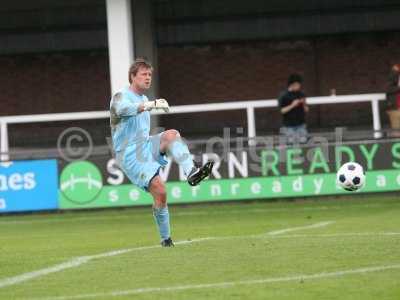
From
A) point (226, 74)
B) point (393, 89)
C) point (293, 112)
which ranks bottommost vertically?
point (293, 112)

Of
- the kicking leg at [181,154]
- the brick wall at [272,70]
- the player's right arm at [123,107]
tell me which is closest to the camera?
the player's right arm at [123,107]

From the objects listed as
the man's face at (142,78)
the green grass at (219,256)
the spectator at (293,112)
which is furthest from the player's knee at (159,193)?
the spectator at (293,112)

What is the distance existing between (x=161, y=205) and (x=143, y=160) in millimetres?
510

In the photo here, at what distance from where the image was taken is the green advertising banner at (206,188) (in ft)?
69.3

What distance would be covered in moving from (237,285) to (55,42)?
79.5ft

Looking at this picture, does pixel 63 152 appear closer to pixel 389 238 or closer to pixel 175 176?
pixel 175 176

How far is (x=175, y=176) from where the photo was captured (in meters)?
21.1

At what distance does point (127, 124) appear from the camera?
1260cm

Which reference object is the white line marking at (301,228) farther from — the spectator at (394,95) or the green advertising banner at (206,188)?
the spectator at (394,95)

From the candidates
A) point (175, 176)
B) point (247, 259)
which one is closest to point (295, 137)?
point (175, 176)

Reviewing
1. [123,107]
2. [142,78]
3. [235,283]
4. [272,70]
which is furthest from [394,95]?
[235,283]

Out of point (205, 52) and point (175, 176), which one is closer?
point (175, 176)

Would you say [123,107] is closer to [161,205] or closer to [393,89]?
[161,205]

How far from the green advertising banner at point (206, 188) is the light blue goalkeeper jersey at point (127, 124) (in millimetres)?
8492
